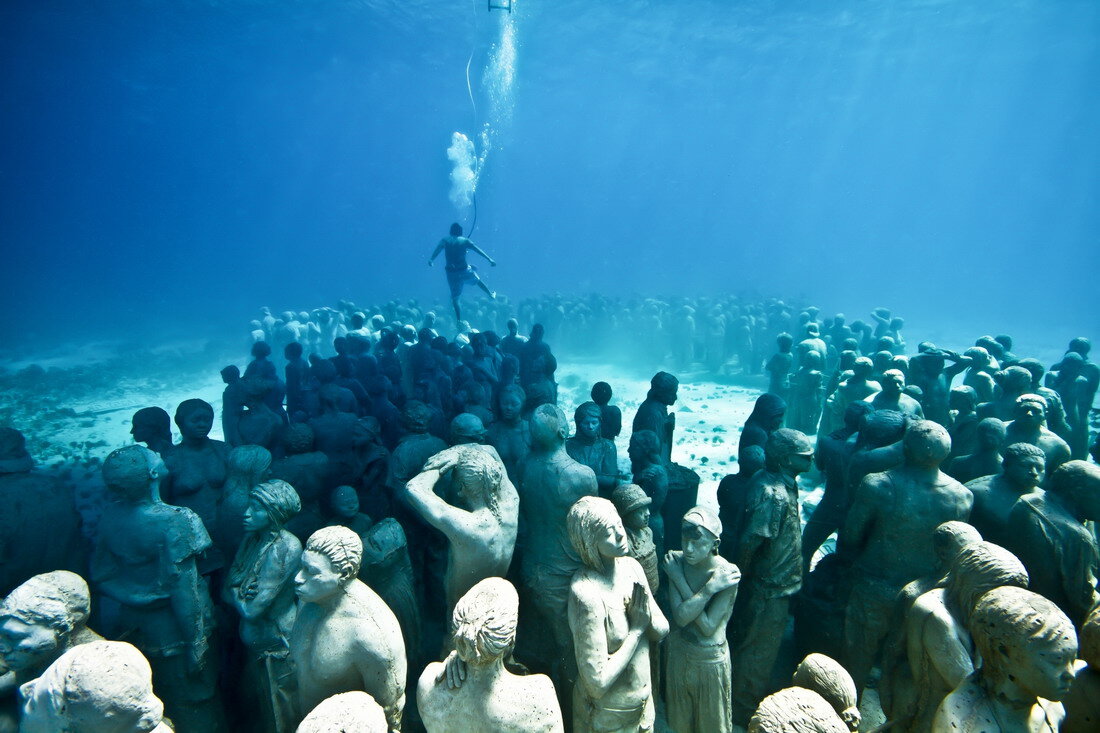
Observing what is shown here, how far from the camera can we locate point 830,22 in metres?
43.1

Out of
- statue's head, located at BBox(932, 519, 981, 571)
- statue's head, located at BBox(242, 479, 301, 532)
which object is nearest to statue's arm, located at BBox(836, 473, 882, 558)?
statue's head, located at BBox(932, 519, 981, 571)

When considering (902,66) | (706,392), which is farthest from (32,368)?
(902,66)

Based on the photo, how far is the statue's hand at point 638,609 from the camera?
3.03 meters

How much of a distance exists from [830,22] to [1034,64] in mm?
39775

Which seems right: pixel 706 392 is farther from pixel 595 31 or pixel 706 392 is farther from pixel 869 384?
pixel 595 31

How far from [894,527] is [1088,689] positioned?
6.10 ft

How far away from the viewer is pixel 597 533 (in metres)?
2.94

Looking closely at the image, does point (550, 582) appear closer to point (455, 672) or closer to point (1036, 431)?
point (455, 672)

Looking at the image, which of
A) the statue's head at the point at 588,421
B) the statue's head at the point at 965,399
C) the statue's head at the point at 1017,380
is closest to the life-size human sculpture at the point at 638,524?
the statue's head at the point at 588,421

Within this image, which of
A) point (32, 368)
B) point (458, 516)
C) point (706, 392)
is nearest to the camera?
point (458, 516)

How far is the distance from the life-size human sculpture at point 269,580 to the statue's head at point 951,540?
13.4ft

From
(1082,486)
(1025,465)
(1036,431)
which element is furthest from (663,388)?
(1082,486)

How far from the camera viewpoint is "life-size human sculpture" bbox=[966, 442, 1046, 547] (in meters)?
4.19

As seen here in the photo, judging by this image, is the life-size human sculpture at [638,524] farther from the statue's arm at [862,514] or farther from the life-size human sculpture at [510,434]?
the life-size human sculpture at [510,434]
